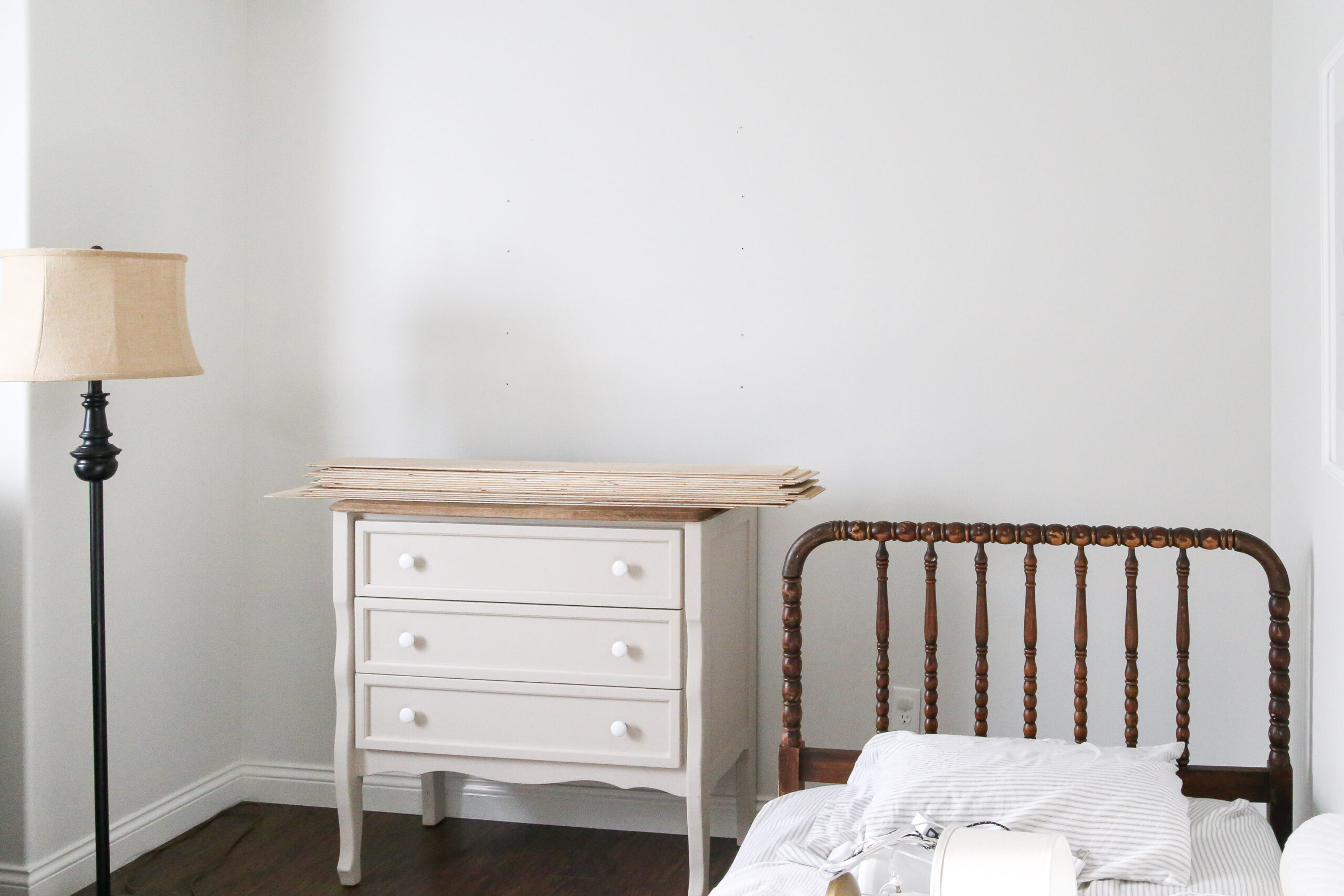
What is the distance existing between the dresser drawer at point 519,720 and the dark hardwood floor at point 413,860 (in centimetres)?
32

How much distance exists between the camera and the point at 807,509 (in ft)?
8.71

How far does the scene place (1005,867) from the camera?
112 cm

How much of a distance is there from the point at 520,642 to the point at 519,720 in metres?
0.16

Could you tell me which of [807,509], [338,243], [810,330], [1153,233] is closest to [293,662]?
[338,243]

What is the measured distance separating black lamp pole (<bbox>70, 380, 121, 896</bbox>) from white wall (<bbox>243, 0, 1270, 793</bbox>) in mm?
739

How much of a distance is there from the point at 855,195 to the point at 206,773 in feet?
7.10

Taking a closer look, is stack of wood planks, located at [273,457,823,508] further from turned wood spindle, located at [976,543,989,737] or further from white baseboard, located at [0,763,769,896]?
white baseboard, located at [0,763,769,896]

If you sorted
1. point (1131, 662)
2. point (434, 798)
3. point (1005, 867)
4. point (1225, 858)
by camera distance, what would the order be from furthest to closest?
point (434, 798)
point (1131, 662)
point (1225, 858)
point (1005, 867)

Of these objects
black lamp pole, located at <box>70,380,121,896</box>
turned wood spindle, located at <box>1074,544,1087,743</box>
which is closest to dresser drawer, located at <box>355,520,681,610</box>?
black lamp pole, located at <box>70,380,121,896</box>

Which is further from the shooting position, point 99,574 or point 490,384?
point 490,384

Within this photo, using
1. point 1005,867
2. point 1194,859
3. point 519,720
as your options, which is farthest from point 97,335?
point 1194,859

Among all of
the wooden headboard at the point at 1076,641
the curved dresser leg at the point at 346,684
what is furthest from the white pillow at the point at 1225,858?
the curved dresser leg at the point at 346,684

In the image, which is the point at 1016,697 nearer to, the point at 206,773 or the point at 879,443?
the point at 879,443

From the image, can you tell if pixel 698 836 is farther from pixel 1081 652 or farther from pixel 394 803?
pixel 394 803
